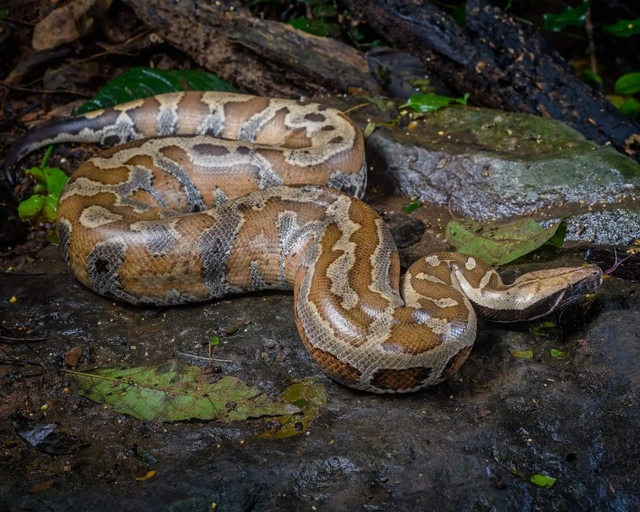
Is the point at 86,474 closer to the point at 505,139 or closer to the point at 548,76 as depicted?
the point at 505,139

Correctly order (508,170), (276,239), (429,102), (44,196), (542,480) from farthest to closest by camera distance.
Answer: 1. (429,102)
2. (44,196)
3. (508,170)
4. (276,239)
5. (542,480)

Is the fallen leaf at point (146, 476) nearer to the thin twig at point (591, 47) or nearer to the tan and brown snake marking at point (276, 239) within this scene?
the tan and brown snake marking at point (276, 239)

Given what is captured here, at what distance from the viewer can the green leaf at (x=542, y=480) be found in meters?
4.27

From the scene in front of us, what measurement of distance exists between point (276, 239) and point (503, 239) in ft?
7.51

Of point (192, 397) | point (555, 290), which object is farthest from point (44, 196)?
point (555, 290)

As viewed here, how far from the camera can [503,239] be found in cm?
672

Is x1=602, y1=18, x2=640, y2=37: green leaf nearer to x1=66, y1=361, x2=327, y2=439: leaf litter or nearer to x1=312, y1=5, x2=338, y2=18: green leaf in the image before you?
x1=312, y1=5, x2=338, y2=18: green leaf

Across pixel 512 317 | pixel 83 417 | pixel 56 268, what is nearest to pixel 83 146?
pixel 56 268

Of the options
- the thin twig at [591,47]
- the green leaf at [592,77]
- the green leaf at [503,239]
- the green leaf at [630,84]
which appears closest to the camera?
the green leaf at [503,239]

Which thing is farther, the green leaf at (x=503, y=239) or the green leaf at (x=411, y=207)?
the green leaf at (x=411, y=207)

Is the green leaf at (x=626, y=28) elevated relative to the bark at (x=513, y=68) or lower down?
elevated

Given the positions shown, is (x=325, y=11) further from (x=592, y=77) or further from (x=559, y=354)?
(x=559, y=354)

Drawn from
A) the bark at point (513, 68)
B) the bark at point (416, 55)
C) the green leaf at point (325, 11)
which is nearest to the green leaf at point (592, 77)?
the bark at point (416, 55)

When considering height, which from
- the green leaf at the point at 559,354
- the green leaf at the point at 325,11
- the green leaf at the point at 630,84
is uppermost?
the green leaf at the point at 325,11
